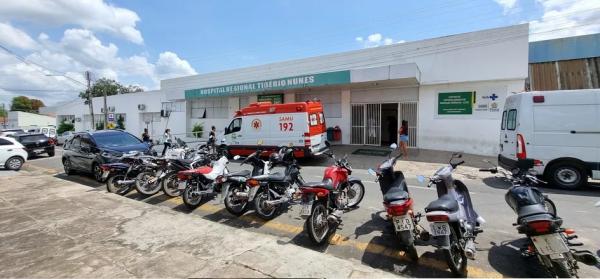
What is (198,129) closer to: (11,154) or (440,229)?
(11,154)

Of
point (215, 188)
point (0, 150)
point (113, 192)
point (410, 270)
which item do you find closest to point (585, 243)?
point (410, 270)

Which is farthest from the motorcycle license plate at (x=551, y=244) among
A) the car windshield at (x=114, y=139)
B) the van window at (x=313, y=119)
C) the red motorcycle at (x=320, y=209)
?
the car windshield at (x=114, y=139)

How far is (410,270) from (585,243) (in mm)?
2703

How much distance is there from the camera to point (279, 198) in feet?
18.5

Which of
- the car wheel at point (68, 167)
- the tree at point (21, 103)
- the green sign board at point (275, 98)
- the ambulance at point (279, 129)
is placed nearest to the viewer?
the car wheel at point (68, 167)

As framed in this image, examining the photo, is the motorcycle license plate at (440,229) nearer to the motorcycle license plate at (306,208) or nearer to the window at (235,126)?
the motorcycle license plate at (306,208)

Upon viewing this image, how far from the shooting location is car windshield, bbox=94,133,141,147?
999cm

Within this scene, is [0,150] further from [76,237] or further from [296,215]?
[296,215]

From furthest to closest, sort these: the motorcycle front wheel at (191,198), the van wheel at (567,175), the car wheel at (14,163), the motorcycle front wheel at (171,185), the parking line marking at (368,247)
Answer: the car wheel at (14,163) < the van wheel at (567,175) < the motorcycle front wheel at (171,185) < the motorcycle front wheel at (191,198) < the parking line marking at (368,247)

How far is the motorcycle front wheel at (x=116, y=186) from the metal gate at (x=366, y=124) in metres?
11.6

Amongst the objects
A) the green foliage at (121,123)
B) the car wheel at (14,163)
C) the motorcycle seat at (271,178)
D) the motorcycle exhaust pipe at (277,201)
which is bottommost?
the car wheel at (14,163)

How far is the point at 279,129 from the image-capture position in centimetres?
1281

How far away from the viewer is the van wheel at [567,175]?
7660 mm

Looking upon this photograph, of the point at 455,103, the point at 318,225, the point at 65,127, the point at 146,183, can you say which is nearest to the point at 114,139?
the point at 146,183
